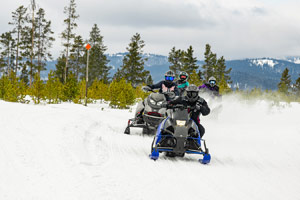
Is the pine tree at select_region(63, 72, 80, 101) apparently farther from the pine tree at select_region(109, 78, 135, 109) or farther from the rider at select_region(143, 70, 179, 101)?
the rider at select_region(143, 70, 179, 101)

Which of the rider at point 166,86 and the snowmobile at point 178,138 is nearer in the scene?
the snowmobile at point 178,138

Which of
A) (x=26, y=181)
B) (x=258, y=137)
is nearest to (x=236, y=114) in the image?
(x=258, y=137)

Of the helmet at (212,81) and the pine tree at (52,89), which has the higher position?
the helmet at (212,81)

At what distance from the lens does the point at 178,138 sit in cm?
585

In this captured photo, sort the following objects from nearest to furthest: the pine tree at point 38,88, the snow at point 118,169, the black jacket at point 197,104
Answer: the snow at point 118,169, the black jacket at point 197,104, the pine tree at point 38,88

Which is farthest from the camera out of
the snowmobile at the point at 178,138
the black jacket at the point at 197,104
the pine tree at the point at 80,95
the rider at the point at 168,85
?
the pine tree at the point at 80,95

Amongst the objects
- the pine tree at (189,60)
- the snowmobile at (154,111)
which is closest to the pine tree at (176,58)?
the pine tree at (189,60)

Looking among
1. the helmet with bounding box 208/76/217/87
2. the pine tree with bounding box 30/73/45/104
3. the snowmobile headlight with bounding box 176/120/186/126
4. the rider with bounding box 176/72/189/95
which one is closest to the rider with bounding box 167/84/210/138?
the snowmobile headlight with bounding box 176/120/186/126

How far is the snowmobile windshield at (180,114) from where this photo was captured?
611 cm

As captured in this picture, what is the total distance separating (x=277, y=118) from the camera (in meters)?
16.4

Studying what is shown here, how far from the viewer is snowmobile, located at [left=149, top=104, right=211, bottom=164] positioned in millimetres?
5852

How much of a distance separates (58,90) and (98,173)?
15.9 metres

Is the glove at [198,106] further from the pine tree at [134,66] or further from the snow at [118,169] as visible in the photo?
the pine tree at [134,66]

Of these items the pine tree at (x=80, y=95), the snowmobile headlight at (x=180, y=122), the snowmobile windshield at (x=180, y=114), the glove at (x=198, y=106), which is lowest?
the pine tree at (x=80, y=95)
